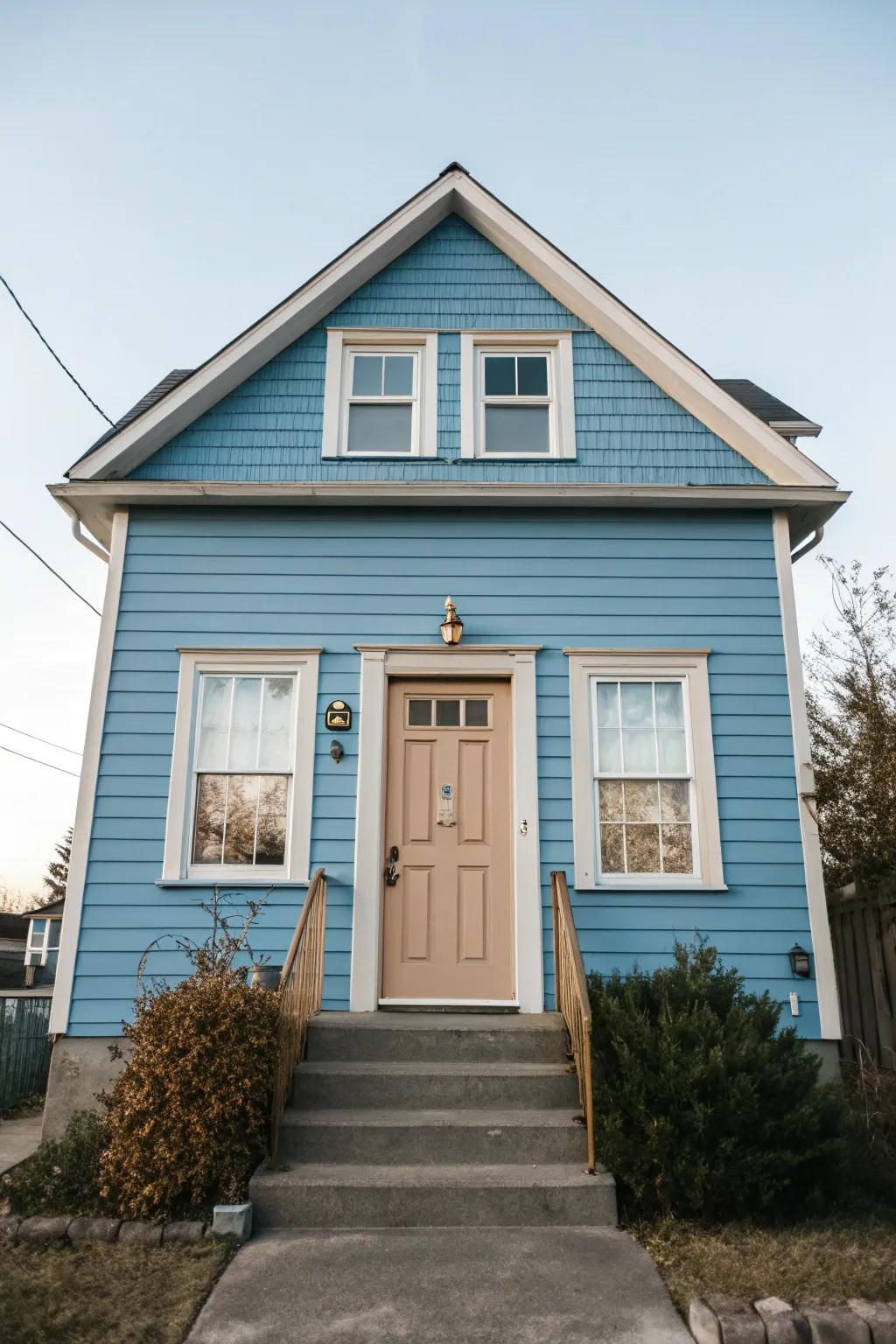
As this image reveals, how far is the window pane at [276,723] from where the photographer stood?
21.9ft

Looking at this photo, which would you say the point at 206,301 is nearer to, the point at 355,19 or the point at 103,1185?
the point at 355,19

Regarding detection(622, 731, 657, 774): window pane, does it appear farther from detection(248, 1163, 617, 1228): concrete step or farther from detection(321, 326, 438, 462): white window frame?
detection(248, 1163, 617, 1228): concrete step

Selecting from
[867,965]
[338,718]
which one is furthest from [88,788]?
[867,965]

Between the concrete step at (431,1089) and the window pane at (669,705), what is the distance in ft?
8.40

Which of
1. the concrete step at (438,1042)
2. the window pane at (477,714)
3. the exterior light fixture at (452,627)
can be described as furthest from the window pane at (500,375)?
the concrete step at (438,1042)

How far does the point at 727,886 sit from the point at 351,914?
2.50m

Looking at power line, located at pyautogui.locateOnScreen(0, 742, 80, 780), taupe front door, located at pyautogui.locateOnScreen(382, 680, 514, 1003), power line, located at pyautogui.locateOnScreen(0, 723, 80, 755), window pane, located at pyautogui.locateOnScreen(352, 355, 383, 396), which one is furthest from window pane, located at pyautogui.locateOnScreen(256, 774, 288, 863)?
power line, located at pyautogui.locateOnScreen(0, 742, 80, 780)

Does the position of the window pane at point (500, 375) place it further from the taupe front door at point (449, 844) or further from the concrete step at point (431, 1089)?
the concrete step at point (431, 1089)

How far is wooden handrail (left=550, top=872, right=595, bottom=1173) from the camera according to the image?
4539 mm

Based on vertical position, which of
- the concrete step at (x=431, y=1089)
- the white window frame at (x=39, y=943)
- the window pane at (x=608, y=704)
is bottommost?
the concrete step at (x=431, y=1089)

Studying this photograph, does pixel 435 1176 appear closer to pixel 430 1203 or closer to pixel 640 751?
pixel 430 1203

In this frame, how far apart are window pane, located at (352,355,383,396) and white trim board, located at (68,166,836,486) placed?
1.61 feet

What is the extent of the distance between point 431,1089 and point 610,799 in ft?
7.72

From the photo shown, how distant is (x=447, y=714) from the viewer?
6840mm
